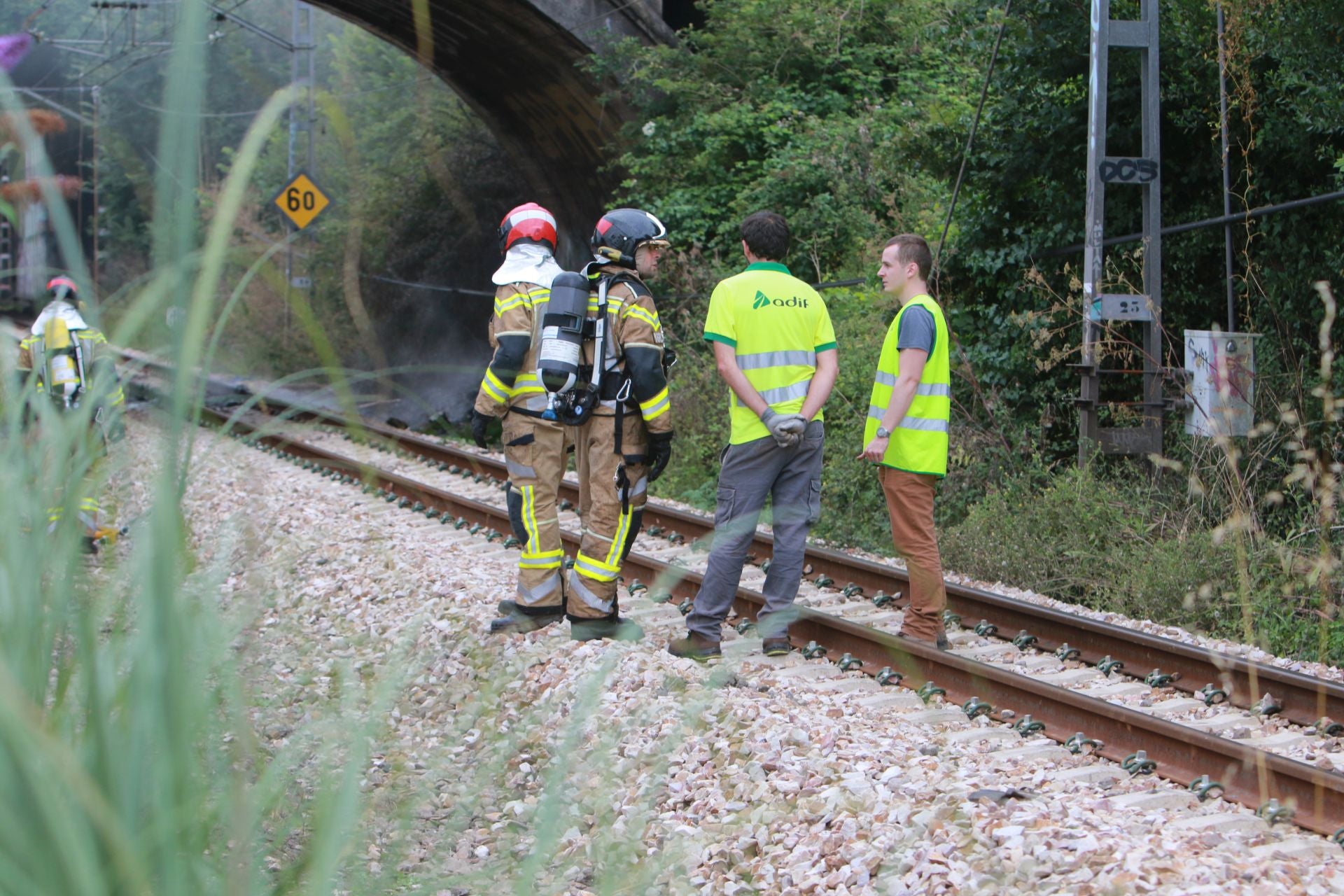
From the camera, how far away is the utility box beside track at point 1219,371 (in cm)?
860

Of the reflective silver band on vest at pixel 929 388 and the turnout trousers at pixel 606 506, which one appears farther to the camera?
the reflective silver band on vest at pixel 929 388

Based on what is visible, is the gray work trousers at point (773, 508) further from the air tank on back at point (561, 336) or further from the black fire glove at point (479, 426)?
the black fire glove at point (479, 426)

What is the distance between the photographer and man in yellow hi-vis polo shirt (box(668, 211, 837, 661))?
600cm

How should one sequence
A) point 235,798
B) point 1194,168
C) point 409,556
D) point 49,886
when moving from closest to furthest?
point 49,886 < point 235,798 < point 409,556 < point 1194,168

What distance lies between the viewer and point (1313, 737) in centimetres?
504

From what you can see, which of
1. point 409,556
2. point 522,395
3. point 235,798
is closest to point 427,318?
point 409,556

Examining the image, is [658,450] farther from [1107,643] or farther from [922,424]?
[1107,643]

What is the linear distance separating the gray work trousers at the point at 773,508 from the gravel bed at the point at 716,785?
12.4 inches

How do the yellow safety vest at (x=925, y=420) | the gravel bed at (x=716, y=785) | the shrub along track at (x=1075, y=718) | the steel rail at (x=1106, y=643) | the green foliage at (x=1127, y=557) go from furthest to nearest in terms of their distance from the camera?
the green foliage at (x=1127, y=557), the yellow safety vest at (x=925, y=420), the steel rail at (x=1106, y=643), the shrub along track at (x=1075, y=718), the gravel bed at (x=716, y=785)

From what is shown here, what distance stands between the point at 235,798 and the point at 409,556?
287 inches

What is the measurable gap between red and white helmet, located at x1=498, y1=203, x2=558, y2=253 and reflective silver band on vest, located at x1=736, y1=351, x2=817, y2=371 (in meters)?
1.12

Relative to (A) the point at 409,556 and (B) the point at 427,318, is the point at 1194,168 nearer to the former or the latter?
(A) the point at 409,556

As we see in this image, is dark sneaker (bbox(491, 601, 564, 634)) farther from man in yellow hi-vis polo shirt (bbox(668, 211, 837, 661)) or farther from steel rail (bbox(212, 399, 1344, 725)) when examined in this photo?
steel rail (bbox(212, 399, 1344, 725))

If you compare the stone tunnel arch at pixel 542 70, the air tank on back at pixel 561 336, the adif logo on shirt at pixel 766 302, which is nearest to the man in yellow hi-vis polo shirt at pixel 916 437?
the adif logo on shirt at pixel 766 302
